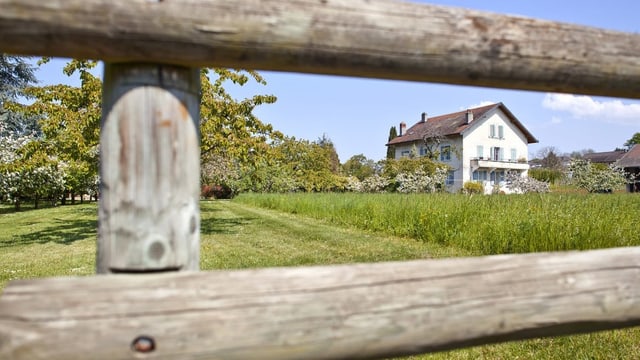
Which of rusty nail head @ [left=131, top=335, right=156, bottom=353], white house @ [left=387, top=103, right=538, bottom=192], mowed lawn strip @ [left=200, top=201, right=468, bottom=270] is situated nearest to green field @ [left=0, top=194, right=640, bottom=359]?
mowed lawn strip @ [left=200, top=201, right=468, bottom=270]

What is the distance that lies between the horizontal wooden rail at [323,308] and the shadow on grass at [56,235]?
858 centimetres

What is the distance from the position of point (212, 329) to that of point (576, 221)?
271 inches

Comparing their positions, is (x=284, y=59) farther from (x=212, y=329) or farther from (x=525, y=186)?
(x=525, y=186)

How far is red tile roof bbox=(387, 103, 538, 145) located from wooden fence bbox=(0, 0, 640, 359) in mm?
40119

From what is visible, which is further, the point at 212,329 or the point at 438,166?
the point at 438,166

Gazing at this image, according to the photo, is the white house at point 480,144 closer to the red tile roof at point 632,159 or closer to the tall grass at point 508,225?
the red tile roof at point 632,159

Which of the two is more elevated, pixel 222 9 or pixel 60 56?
pixel 222 9

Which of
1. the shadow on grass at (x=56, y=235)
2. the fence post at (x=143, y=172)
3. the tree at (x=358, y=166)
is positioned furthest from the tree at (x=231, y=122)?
the tree at (x=358, y=166)

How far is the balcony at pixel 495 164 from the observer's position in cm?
3931

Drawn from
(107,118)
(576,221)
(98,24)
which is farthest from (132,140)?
(576,221)

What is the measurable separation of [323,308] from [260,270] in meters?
0.18

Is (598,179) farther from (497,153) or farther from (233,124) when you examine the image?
(233,124)

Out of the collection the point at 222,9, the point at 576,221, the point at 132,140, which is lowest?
the point at 576,221

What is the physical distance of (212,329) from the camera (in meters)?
0.99
